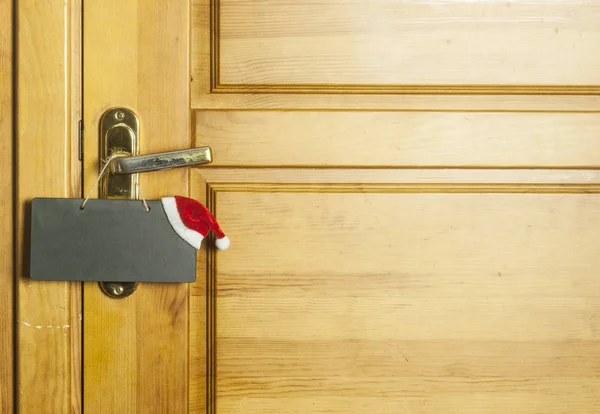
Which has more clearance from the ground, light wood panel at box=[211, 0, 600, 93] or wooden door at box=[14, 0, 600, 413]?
light wood panel at box=[211, 0, 600, 93]

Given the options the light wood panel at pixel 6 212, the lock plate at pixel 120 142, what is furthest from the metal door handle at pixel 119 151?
the light wood panel at pixel 6 212

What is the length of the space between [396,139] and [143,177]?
311mm

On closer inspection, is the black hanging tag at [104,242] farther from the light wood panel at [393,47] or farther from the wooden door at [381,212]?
the light wood panel at [393,47]

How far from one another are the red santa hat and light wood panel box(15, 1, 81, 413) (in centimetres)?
13

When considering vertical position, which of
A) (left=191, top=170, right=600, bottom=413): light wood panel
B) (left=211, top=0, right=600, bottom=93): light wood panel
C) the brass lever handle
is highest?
(left=211, top=0, right=600, bottom=93): light wood panel

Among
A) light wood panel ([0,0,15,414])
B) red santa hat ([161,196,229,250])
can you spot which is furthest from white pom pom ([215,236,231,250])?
light wood panel ([0,0,15,414])

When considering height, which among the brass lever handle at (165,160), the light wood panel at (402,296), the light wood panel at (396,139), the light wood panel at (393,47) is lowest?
the light wood panel at (402,296)

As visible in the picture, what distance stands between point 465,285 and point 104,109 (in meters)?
0.49

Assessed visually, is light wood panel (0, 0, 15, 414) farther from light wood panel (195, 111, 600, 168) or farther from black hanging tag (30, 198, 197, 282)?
light wood panel (195, 111, 600, 168)

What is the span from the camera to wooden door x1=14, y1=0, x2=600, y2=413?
0.59m

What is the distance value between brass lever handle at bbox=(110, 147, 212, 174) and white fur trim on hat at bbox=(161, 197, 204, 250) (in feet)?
0.15

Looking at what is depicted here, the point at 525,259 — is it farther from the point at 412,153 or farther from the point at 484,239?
the point at 412,153

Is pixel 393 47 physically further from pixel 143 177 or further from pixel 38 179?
pixel 38 179

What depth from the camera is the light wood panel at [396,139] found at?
1.95 feet
